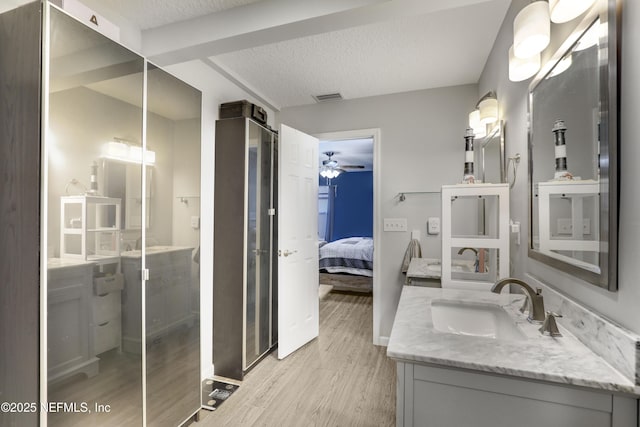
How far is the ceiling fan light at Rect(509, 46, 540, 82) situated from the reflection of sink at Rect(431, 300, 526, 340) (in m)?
1.06

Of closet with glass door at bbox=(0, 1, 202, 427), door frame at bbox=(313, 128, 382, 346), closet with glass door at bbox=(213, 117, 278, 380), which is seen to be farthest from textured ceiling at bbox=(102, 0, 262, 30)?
door frame at bbox=(313, 128, 382, 346)

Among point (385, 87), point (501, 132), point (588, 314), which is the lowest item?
point (588, 314)

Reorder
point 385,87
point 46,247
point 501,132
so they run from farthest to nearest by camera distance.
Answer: point 385,87 < point 501,132 < point 46,247

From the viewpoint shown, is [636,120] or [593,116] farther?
[593,116]

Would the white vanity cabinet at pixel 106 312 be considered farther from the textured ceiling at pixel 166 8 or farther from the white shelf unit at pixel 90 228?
the textured ceiling at pixel 166 8

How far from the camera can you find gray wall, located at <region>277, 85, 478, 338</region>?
2.85 metres

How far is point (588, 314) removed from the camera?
3.09 ft

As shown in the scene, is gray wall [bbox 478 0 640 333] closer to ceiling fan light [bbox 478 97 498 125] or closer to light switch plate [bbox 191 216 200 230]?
ceiling fan light [bbox 478 97 498 125]

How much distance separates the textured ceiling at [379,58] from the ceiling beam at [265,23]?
0.48 m

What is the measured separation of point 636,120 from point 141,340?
6.85 feet

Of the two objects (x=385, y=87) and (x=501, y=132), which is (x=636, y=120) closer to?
(x=501, y=132)

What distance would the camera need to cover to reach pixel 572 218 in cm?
108

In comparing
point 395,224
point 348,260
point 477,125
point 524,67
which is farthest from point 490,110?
point 348,260

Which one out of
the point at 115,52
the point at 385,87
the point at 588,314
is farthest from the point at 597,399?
the point at 385,87
